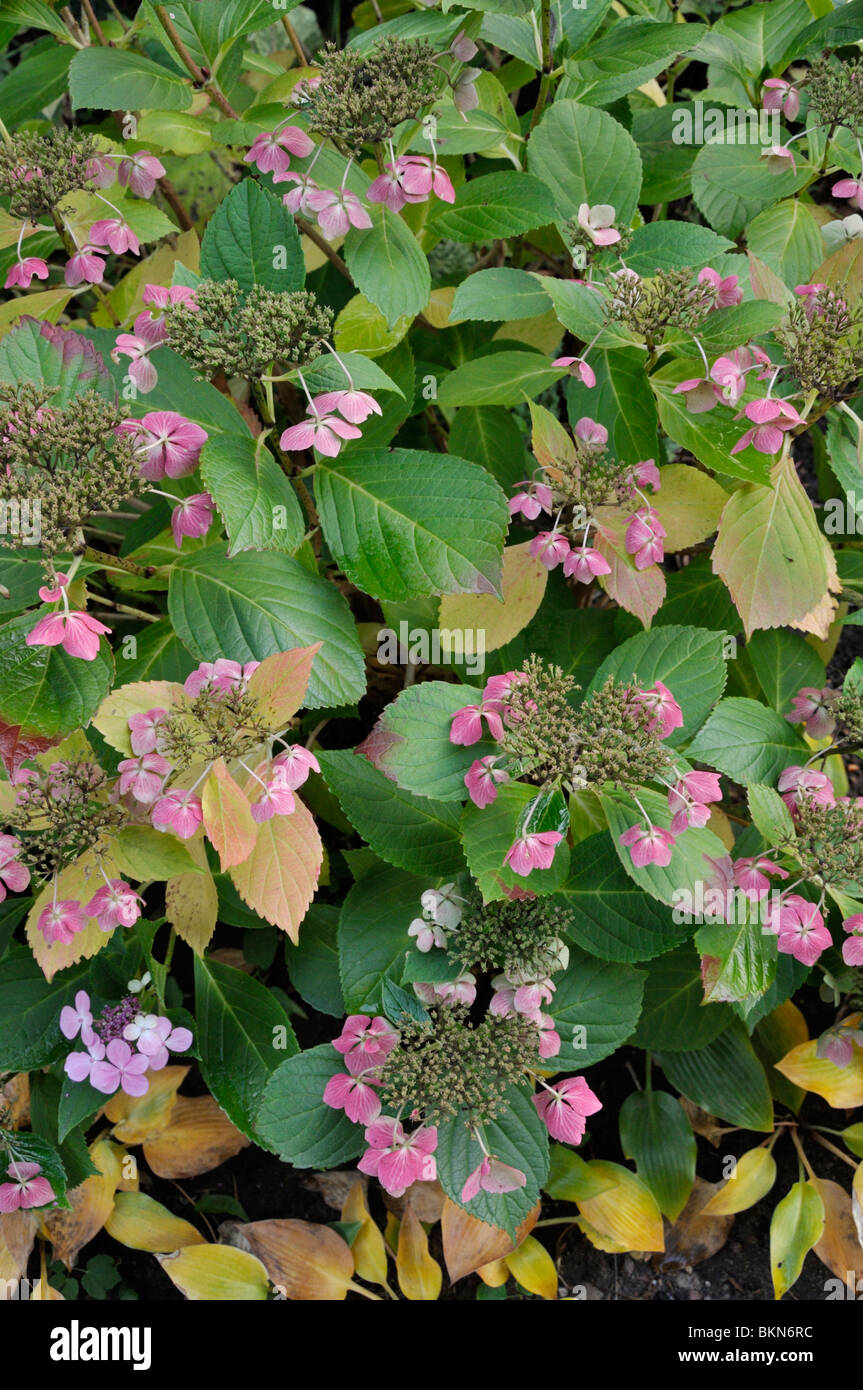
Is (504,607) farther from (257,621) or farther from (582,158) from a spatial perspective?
(582,158)

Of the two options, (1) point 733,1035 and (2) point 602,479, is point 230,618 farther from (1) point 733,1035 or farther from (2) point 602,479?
(1) point 733,1035

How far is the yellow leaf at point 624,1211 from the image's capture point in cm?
159

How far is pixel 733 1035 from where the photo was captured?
5.45 feet

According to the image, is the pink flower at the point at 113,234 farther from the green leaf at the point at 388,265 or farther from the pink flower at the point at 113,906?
the pink flower at the point at 113,906

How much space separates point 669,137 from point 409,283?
79cm

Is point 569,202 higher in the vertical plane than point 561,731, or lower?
higher

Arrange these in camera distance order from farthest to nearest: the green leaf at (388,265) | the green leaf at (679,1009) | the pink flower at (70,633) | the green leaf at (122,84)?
1. the green leaf at (679,1009)
2. the green leaf at (122,84)
3. the green leaf at (388,265)
4. the pink flower at (70,633)

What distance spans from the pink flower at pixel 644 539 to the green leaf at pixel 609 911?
352mm

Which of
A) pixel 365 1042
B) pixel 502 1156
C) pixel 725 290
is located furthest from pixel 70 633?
pixel 725 290

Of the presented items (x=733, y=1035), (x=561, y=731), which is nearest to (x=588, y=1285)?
(x=733, y=1035)

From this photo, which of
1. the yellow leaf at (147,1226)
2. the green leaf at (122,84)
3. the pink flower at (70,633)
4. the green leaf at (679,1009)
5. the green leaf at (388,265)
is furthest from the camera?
the yellow leaf at (147,1226)

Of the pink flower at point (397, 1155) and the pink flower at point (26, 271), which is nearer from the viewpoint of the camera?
the pink flower at point (397, 1155)

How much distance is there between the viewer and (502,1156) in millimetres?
1285

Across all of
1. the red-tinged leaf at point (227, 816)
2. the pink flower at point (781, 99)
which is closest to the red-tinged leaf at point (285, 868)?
the red-tinged leaf at point (227, 816)
